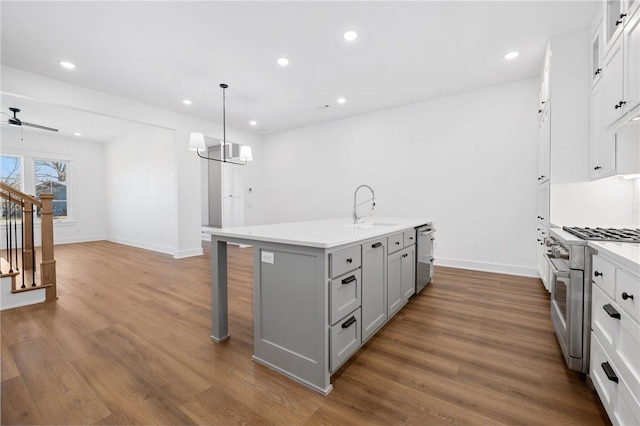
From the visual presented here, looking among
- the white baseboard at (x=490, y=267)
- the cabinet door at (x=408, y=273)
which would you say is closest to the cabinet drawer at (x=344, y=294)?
the cabinet door at (x=408, y=273)

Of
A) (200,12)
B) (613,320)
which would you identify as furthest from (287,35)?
(613,320)

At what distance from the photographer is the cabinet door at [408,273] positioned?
8.92 ft

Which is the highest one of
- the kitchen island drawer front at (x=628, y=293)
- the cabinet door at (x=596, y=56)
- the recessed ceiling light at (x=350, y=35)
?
the recessed ceiling light at (x=350, y=35)

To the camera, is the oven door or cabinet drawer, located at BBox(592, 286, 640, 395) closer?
cabinet drawer, located at BBox(592, 286, 640, 395)

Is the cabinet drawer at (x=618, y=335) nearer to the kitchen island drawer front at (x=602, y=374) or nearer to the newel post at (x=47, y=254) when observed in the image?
the kitchen island drawer front at (x=602, y=374)

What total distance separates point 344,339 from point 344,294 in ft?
0.98

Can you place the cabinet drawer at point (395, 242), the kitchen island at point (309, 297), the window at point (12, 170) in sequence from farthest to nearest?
the window at point (12, 170), the cabinet drawer at point (395, 242), the kitchen island at point (309, 297)

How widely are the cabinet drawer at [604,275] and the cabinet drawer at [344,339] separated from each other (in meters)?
1.36

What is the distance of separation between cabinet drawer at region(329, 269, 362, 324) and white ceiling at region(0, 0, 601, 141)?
7.98 ft

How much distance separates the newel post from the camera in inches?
124

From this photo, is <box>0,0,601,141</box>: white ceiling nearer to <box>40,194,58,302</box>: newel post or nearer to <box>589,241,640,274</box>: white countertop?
<box>40,194,58,302</box>: newel post

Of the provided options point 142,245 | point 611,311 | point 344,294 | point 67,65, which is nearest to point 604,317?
point 611,311

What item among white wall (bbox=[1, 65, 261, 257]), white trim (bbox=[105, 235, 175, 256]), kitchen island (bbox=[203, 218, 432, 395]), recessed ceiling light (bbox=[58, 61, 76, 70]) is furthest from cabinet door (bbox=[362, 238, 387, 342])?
white trim (bbox=[105, 235, 175, 256])

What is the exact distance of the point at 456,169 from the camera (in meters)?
4.51
